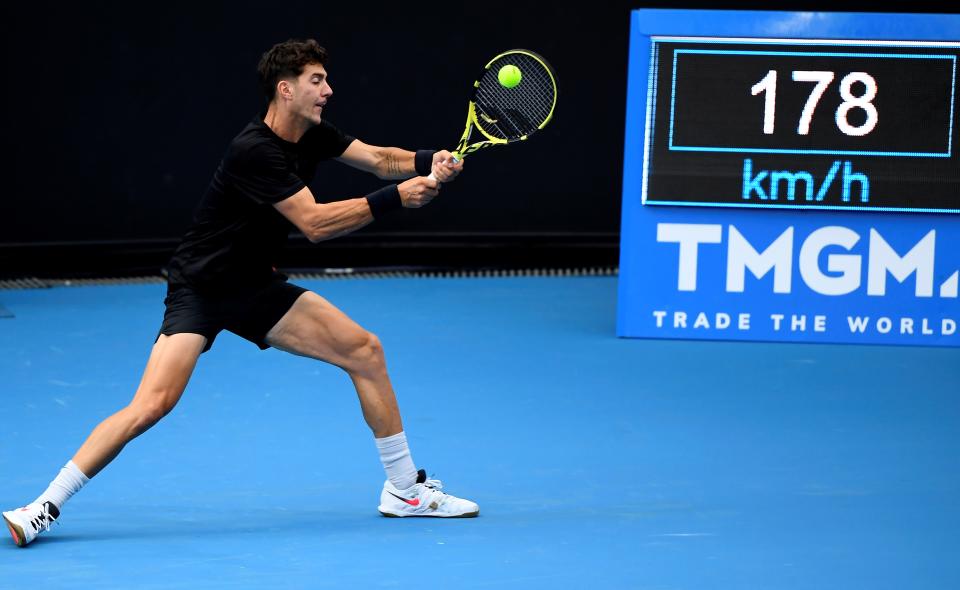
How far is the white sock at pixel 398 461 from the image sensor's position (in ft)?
13.5

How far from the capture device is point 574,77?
9562mm

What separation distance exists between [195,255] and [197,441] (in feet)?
3.92

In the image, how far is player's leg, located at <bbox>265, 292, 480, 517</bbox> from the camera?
4.05 meters

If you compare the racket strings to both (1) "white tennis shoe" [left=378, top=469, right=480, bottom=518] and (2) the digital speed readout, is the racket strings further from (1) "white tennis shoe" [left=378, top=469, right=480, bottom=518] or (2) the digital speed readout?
(2) the digital speed readout

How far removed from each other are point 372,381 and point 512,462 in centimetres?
87

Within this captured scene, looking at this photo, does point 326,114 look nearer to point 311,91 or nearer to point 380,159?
point 380,159

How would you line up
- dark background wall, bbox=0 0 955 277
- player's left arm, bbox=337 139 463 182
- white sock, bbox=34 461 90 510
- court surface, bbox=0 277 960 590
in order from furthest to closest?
dark background wall, bbox=0 0 955 277 < player's left arm, bbox=337 139 463 182 < white sock, bbox=34 461 90 510 < court surface, bbox=0 277 960 590

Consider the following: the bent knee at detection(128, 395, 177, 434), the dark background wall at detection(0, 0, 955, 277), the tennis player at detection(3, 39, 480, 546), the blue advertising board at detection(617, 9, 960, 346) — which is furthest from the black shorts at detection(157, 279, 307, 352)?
the dark background wall at detection(0, 0, 955, 277)

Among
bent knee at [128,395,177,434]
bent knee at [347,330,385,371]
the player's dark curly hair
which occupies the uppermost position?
the player's dark curly hair

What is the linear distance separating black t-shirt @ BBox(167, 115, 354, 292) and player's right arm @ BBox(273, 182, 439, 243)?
0.12 feet

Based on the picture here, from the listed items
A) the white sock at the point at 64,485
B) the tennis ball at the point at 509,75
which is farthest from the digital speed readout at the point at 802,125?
the white sock at the point at 64,485

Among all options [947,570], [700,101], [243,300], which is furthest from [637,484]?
[700,101]

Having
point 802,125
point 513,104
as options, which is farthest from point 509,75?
point 802,125

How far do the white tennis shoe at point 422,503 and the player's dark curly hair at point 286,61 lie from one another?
4.05 feet
